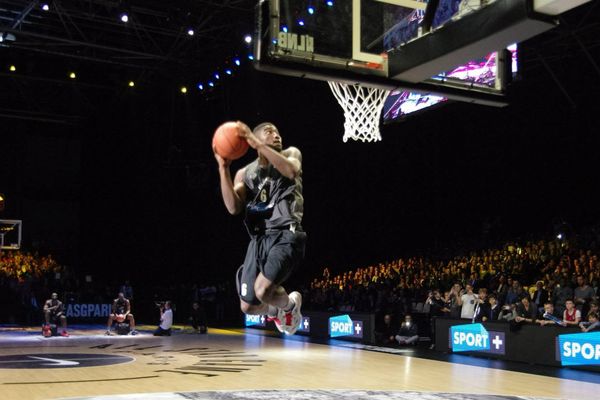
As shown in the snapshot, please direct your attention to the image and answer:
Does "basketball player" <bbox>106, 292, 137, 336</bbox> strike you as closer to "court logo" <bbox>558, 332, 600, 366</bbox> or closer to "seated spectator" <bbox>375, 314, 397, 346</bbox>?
"seated spectator" <bbox>375, 314, 397, 346</bbox>

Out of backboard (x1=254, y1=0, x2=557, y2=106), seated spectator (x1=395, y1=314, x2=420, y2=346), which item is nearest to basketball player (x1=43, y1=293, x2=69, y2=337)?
seated spectator (x1=395, y1=314, x2=420, y2=346)

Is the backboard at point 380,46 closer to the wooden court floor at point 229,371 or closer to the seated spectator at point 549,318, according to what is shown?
the wooden court floor at point 229,371

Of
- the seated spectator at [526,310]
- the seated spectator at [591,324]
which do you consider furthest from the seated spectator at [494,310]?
the seated spectator at [591,324]

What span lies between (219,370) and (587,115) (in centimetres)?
1287

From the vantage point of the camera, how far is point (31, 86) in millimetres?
27172

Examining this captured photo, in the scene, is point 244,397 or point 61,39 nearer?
point 244,397

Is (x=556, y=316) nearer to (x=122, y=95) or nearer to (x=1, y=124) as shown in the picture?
(x=122, y=95)

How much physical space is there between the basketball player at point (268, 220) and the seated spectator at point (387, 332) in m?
12.3

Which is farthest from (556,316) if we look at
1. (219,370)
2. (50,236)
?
(50,236)

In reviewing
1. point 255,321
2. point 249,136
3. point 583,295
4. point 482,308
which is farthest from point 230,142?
point 255,321

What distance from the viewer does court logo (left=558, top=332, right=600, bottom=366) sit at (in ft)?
38.3

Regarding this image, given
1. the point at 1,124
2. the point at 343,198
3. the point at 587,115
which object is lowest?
the point at 343,198

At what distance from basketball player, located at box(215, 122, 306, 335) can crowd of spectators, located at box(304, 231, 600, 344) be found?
8479 mm

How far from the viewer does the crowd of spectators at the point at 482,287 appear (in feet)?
44.3
